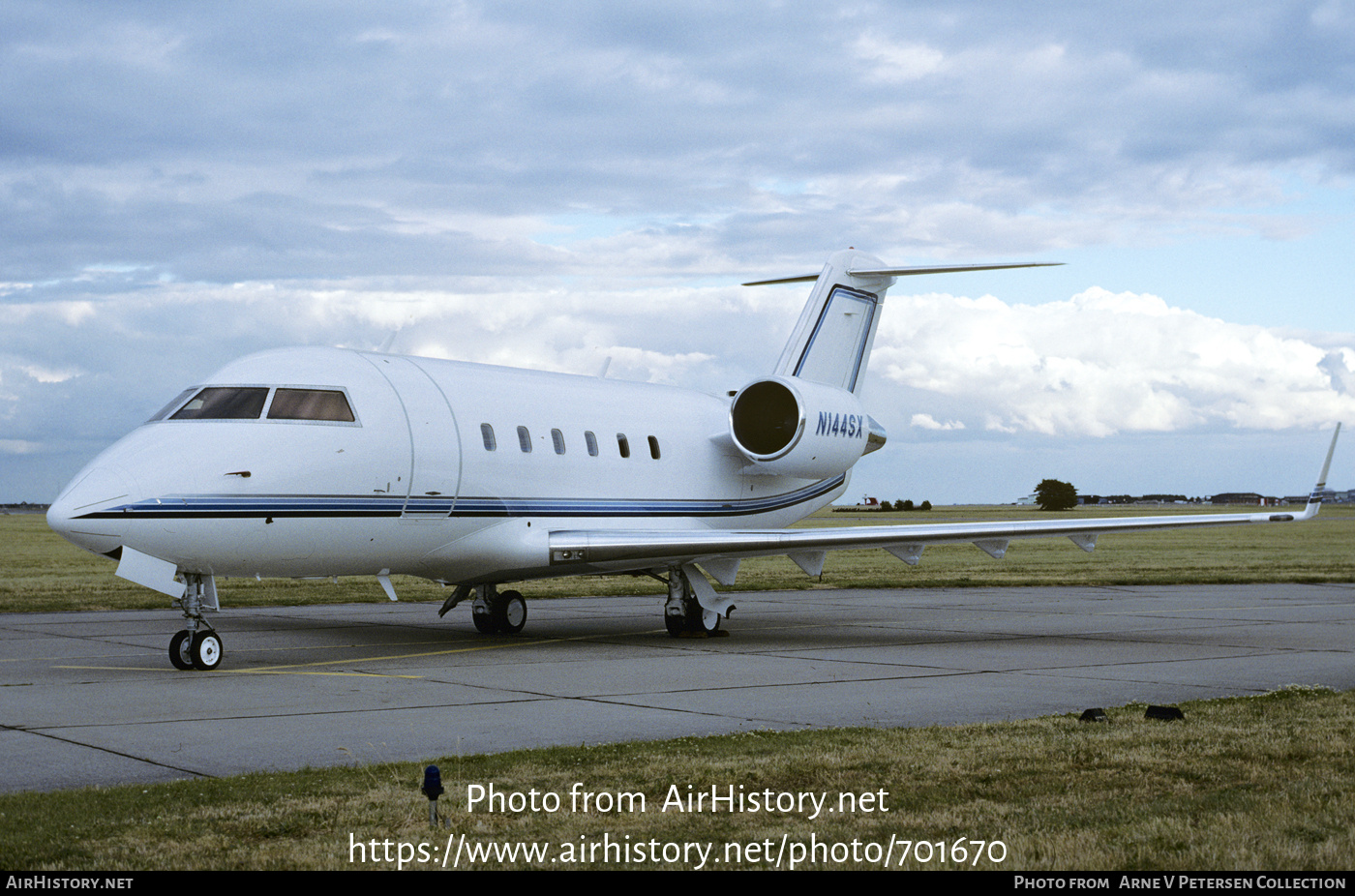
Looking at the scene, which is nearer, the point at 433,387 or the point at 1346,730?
the point at 1346,730

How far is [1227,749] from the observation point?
8.81 m

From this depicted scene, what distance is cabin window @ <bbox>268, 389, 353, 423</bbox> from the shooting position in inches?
575

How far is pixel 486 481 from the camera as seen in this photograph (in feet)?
54.0

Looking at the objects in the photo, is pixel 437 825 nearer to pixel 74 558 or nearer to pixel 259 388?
pixel 259 388

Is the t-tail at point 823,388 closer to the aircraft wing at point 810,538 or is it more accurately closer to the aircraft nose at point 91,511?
the aircraft wing at point 810,538

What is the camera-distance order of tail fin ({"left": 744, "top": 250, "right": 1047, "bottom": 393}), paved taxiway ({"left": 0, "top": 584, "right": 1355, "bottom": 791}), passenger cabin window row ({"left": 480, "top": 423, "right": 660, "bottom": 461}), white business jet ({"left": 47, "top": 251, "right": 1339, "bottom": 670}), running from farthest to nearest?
tail fin ({"left": 744, "top": 250, "right": 1047, "bottom": 393}), passenger cabin window row ({"left": 480, "top": 423, "right": 660, "bottom": 461}), white business jet ({"left": 47, "top": 251, "right": 1339, "bottom": 670}), paved taxiway ({"left": 0, "top": 584, "right": 1355, "bottom": 791})

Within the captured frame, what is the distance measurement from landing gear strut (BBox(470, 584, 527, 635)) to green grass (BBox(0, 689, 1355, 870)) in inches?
400

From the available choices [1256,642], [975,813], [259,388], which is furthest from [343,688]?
[1256,642]

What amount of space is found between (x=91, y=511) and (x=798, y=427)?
11.2 metres

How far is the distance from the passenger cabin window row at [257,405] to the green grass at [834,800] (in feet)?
23.3

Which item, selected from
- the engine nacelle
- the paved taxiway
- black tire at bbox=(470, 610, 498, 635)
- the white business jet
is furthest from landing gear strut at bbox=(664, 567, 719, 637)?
the engine nacelle

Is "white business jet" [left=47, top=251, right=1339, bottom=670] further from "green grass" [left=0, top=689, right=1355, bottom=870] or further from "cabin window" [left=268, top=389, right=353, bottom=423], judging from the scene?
"green grass" [left=0, top=689, right=1355, bottom=870]

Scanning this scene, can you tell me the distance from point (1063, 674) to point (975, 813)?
756 centimetres

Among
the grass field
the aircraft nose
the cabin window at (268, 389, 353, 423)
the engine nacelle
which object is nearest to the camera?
the aircraft nose
